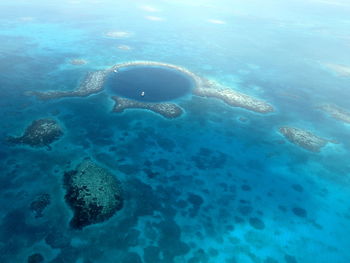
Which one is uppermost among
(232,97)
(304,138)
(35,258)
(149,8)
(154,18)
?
(149,8)

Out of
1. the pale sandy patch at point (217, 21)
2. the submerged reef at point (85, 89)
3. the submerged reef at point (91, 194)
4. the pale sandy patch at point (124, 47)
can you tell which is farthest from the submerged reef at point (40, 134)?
the pale sandy patch at point (217, 21)

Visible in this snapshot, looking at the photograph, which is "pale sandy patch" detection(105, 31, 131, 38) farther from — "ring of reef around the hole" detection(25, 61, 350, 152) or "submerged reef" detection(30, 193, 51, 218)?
"submerged reef" detection(30, 193, 51, 218)

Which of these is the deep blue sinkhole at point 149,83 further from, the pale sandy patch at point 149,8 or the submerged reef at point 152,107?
the pale sandy patch at point 149,8

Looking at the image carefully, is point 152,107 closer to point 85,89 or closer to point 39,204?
point 85,89

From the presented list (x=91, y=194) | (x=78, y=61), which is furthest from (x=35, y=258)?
(x=78, y=61)

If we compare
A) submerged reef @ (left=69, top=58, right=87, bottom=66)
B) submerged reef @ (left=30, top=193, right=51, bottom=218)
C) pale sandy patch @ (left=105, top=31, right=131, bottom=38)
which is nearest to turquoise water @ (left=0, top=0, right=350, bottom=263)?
submerged reef @ (left=30, top=193, right=51, bottom=218)
